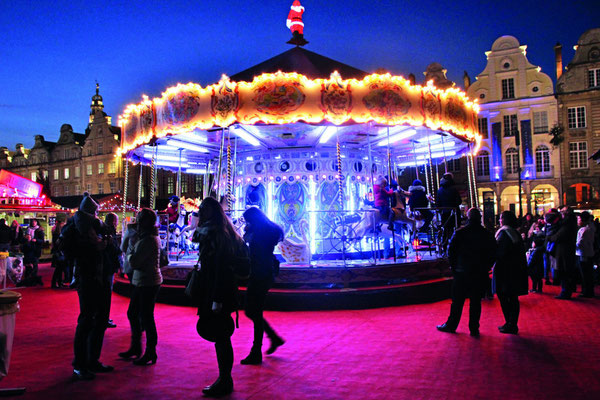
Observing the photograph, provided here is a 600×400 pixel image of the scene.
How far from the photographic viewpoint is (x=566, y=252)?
9477mm

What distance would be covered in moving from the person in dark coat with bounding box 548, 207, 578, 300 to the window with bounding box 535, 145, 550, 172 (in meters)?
28.2

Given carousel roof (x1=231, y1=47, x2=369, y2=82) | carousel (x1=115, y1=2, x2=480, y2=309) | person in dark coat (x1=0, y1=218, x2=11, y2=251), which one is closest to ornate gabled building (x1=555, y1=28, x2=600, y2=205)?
carousel (x1=115, y1=2, x2=480, y2=309)

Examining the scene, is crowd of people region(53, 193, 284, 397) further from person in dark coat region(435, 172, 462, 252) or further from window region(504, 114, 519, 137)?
window region(504, 114, 519, 137)

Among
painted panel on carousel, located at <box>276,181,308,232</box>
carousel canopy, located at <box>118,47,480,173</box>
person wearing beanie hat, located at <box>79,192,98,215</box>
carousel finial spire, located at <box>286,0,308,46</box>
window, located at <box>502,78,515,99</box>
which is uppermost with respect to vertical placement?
window, located at <box>502,78,515,99</box>

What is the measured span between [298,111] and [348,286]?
3776 mm

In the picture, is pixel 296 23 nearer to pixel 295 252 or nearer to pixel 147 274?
pixel 295 252

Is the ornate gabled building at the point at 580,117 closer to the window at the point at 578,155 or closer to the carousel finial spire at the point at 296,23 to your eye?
the window at the point at 578,155

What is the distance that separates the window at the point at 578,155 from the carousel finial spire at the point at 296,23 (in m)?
28.5

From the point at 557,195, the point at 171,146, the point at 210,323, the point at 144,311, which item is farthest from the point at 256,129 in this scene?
the point at 557,195

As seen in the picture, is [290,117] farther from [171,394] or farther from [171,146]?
[171,394]

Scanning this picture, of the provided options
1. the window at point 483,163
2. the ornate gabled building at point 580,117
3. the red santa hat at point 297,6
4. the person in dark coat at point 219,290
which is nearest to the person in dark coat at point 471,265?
the person in dark coat at point 219,290

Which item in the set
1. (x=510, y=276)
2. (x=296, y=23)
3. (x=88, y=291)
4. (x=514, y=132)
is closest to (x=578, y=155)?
(x=514, y=132)

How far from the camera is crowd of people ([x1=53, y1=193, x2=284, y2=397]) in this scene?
4.19m

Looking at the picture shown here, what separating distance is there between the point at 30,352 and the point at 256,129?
711cm
